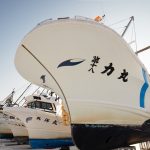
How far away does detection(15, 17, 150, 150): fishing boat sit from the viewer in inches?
282

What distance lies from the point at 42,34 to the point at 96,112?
2925mm

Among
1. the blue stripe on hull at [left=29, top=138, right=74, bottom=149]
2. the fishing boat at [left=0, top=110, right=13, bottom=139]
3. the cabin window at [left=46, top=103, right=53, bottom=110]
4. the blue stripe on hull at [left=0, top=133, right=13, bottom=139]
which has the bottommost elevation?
the blue stripe on hull at [left=29, top=138, right=74, bottom=149]

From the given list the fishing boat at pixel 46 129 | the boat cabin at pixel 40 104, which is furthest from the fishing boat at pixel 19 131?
the fishing boat at pixel 46 129

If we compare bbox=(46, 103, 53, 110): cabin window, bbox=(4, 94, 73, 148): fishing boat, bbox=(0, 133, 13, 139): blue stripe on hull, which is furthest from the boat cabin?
bbox=(0, 133, 13, 139): blue stripe on hull

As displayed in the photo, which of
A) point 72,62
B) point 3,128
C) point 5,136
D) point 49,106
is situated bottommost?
point 5,136

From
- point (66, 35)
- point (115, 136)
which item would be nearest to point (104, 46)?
point (66, 35)

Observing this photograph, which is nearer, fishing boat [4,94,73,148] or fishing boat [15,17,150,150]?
fishing boat [15,17,150,150]

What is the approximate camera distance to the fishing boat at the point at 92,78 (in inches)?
282

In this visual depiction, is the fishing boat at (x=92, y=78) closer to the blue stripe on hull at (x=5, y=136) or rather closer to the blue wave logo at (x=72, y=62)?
the blue wave logo at (x=72, y=62)

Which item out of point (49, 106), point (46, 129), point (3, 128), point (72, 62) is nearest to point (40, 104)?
point (49, 106)

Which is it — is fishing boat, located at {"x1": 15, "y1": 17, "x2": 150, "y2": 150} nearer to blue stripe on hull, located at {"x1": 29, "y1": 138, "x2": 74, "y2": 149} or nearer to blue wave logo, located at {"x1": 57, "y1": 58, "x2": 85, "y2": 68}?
blue wave logo, located at {"x1": 57, "y1": 58, "x2": 85, "y2": 68}

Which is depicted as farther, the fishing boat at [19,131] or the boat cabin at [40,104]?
the fishing boat at [19,131]

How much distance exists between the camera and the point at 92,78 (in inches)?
289

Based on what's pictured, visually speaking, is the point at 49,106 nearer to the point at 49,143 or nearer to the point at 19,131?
the point at 49,143
